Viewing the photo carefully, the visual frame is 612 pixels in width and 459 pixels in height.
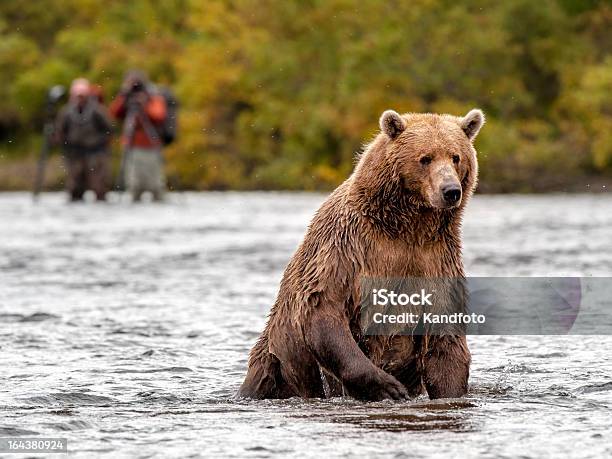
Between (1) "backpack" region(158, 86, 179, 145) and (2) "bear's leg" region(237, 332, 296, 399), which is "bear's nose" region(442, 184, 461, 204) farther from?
(1) "backpack" region(158, 86, 179, 145)

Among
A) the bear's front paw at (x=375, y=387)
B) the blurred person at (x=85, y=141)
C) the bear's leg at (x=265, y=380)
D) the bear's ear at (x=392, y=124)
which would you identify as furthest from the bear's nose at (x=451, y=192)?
the blurred person at (x=85, y=141)

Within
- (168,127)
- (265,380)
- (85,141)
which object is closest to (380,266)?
(265,380)

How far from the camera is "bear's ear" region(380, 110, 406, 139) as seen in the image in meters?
5.74

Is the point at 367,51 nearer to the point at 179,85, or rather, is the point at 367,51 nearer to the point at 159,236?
the point at 179,85

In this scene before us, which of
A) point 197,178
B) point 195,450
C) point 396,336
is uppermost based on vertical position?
point 197,178

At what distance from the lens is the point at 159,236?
15570 mm

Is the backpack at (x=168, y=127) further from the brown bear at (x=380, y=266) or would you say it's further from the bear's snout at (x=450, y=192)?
the bear's snout at (x=450, y=192)

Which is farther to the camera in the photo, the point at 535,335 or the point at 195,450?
the point at 535,335

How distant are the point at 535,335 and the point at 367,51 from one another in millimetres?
29140

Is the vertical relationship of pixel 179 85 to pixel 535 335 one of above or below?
above

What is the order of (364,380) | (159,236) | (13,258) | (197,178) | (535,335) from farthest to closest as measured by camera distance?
(197,178)
(159,236)
(13,258)
(535,335)
(364,380)

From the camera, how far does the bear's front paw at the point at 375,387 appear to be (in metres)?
5.50

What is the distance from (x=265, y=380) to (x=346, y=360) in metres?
0.51

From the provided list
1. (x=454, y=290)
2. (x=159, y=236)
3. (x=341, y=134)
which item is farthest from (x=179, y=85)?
(x=454, y=290)
